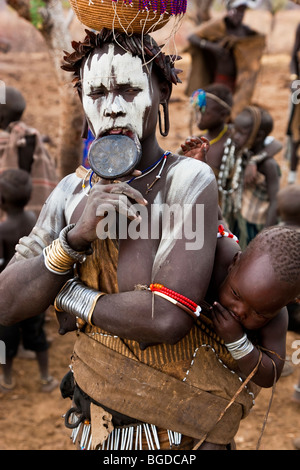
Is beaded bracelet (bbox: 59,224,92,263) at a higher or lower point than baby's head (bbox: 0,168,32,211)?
higher

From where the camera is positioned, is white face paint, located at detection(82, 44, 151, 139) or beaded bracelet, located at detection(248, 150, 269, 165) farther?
beaded bracelet, located at detection(248, 150, 269, 165)

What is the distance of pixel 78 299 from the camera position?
6.32 feet

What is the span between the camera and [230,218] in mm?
5422

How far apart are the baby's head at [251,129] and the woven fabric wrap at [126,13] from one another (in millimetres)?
3367

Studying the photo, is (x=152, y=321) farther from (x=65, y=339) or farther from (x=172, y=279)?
(x=65, y=339)

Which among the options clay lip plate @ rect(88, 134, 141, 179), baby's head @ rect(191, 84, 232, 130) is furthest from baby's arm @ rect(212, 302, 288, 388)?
baby's head @ rect(191, 84, 232, 130)

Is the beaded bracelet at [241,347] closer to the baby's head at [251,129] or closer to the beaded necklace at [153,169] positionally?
the beaded necklace at [153,169]

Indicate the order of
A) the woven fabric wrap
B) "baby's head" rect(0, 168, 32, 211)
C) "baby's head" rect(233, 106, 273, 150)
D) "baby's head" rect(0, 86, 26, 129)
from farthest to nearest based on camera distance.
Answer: "baby's head" rect(233, 106, 273, 150)
"baby's head" rect(0, 86, 26, 129)
"baby's head" rect(0, 168, 32, 211)
the woven fabric wrap

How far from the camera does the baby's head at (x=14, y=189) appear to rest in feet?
14.7

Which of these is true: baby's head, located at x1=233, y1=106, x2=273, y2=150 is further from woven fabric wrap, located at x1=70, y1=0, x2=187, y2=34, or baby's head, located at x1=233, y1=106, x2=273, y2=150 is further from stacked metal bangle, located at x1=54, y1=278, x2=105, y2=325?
stacked metal bangle, located at x1=54, y1=278, x2=105, y2=325

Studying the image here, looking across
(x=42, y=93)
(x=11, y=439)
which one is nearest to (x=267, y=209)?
(x=11, y=439)

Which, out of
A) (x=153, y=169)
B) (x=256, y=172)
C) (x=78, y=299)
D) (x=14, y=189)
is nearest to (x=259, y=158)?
(x=256, y=172)

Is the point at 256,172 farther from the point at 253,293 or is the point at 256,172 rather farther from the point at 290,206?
the point at 253,293

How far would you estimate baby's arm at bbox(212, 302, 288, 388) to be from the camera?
6.35 ft
